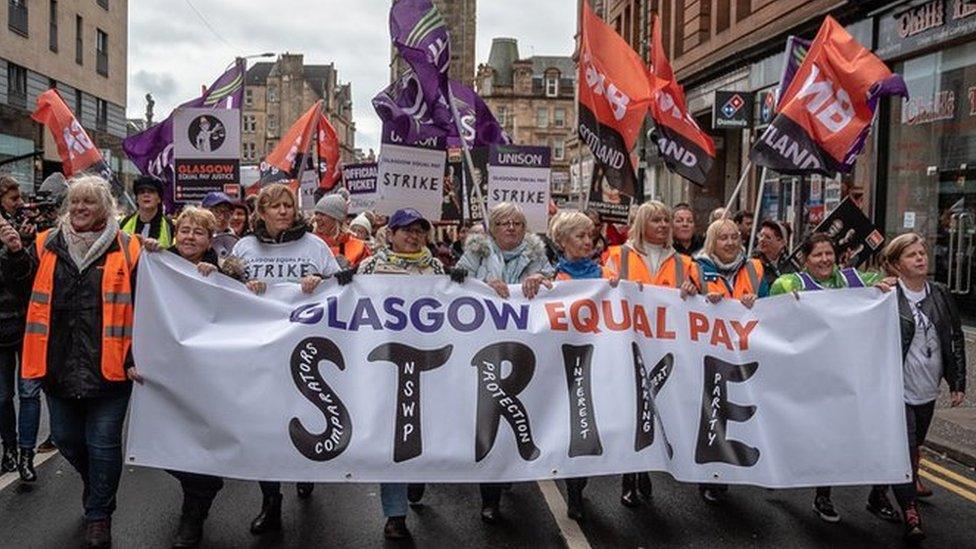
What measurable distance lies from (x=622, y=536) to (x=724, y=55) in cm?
1986

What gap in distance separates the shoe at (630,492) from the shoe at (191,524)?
2449 mm

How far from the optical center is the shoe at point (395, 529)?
5.40 m

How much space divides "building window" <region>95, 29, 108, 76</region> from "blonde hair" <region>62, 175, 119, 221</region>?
128 feet

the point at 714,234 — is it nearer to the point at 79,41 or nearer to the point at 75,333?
the point at 75,333

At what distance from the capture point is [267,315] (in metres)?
5.41

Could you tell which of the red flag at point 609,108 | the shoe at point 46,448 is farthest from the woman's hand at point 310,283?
the red flag at point 609,108

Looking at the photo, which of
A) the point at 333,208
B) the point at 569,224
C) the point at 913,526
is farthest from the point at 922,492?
the point at 333,208

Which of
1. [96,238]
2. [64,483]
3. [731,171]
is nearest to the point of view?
[96,238]

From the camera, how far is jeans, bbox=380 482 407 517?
5.40 meters

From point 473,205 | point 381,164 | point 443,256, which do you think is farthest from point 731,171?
point 381,164

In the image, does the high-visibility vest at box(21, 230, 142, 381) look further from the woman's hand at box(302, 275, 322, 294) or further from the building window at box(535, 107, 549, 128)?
the building window at box(535, 107, 549, 128)

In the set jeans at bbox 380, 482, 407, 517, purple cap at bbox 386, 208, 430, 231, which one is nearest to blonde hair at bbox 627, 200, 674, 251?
purple cap at bbox 386, 208, 430, 231

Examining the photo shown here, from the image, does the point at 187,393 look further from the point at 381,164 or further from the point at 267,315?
the point at 381,164

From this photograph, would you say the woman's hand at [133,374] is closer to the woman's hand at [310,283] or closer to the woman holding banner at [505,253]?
the woman's hand at [310,283]
